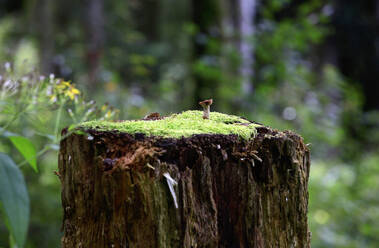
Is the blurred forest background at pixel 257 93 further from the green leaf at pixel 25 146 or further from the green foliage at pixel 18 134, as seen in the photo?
the green leaf at pixel 25 146

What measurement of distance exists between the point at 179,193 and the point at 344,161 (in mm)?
7696

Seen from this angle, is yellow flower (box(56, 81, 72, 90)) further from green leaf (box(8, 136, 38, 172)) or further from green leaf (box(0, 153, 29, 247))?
green leaf (box(0, 153, 29, 247))

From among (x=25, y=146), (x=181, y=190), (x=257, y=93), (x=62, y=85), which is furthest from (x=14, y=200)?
(x=257, y=93)

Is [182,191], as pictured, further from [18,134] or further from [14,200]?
[18,134]

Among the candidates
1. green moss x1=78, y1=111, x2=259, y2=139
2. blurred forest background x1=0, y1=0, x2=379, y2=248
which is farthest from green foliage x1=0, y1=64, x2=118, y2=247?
blurred forest background x1=0, y1=0, x2=379, y2=248

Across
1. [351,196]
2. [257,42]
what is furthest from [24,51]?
[351,196]

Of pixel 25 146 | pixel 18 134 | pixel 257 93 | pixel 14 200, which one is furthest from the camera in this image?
pixel 257 93

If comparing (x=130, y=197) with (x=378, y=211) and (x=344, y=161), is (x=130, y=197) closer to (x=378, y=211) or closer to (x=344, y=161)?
(x=378, y=211)

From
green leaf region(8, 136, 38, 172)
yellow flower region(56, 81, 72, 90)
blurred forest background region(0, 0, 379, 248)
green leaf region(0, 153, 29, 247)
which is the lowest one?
green leaf region(0, 153, 29, 247)

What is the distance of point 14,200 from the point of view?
3.18 ft

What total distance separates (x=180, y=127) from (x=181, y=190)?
0.91 feet

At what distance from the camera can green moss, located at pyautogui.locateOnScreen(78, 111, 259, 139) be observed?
54.8 inches

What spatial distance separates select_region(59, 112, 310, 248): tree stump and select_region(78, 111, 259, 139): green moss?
0.10 feet

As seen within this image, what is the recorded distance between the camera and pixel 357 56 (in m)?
11.8
